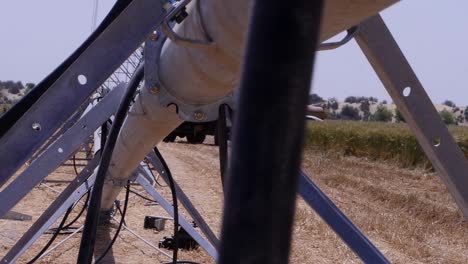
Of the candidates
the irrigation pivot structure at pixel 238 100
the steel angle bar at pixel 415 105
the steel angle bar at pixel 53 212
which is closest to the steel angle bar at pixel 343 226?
the irrigation pivot structure at pixel 238 100

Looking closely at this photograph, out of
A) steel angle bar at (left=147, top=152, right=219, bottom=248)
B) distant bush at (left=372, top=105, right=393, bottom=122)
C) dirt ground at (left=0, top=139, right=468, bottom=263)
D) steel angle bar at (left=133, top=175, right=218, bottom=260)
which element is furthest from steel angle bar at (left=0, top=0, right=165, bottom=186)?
distant bush at (left=372, top=105, right=393, bottom=122)

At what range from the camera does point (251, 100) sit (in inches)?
21.7

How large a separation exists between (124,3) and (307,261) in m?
3.91

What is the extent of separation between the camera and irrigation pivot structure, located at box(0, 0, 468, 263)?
545 mm

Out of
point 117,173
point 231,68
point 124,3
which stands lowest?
point 117,173

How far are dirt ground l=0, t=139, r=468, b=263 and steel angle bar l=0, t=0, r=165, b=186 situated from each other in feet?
9.06

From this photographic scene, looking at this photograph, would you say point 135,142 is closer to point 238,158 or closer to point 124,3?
→ point 124,3

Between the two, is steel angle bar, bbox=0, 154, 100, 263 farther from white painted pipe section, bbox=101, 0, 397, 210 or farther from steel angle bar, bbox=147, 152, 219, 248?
white painted pipe section, bbox=101, 0, 397, 210

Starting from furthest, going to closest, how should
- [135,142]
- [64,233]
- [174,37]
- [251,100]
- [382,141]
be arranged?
[382,141] → [64,233] → [135,142] → [174,37] → [251,100]

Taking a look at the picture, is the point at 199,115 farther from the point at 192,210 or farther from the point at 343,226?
the point at 192,210

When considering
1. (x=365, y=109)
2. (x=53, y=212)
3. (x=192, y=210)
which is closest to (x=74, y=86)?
(x=192, y=210)

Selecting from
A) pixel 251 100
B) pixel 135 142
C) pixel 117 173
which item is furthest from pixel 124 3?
pixel 117 173

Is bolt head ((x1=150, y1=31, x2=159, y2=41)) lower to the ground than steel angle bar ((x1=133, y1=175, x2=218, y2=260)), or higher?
higher

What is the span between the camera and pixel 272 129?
1.79 feet
